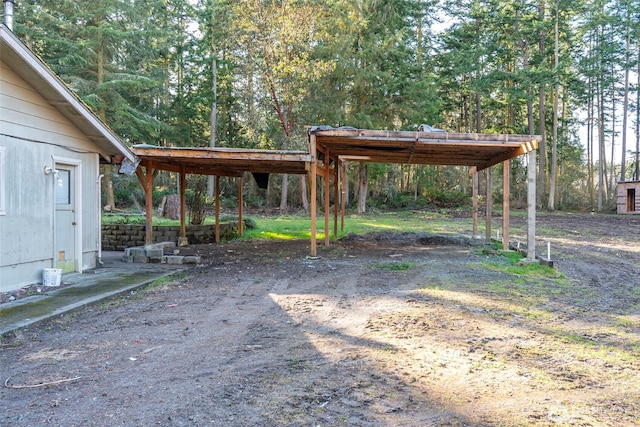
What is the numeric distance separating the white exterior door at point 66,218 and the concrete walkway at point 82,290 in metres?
0.30

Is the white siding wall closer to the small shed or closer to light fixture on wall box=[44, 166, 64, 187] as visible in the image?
light fixture on wall box=[44, 166, 64, 187]

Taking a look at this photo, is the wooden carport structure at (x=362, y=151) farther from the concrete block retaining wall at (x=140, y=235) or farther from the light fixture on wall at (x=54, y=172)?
the light fixture on wall at (x=54, y=172)

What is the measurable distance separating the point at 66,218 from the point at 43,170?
1.03 metres

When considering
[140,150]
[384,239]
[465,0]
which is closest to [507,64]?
[465,0]

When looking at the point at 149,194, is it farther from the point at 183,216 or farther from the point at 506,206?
the point at 506,206

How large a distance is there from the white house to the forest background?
43.2ft

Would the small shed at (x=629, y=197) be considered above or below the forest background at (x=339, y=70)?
below

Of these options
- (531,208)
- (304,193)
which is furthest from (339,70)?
(531,208)

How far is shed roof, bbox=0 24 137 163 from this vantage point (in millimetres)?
6105

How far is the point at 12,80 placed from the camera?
6.59 meters

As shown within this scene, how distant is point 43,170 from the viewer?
285 inches

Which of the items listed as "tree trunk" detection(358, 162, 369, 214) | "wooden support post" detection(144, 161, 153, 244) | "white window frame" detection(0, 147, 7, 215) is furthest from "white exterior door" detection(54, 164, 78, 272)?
"tree trunk" detection(358, 162, 369, 214)

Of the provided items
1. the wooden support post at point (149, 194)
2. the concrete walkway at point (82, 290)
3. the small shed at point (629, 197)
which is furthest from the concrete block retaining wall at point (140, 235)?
the small shed at point (629, 197)

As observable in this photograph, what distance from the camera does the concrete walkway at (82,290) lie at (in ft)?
17.1
